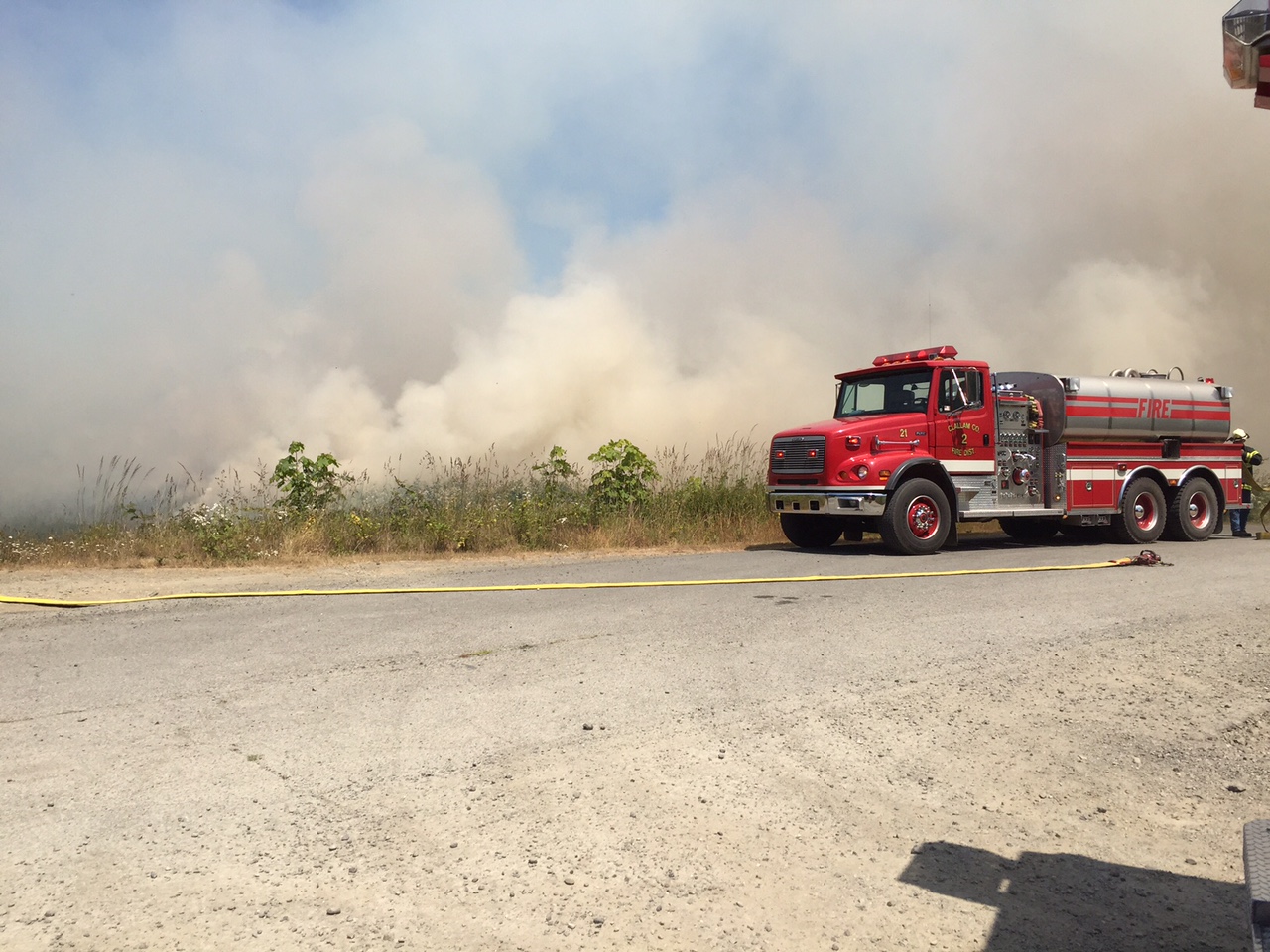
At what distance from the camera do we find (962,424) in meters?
14.6

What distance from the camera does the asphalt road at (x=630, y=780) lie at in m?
3.18

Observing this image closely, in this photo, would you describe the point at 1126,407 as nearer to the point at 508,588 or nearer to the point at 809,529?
the point at 809,529

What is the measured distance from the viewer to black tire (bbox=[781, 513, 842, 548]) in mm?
15133

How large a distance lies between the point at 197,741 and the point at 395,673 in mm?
1452

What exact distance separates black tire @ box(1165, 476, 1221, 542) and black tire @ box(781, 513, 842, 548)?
6045 millimetres

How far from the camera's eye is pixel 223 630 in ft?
24.6

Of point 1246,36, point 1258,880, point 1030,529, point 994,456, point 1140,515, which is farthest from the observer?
point 1030,529

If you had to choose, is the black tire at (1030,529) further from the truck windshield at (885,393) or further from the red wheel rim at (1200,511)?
the truck windshield at (885,393)

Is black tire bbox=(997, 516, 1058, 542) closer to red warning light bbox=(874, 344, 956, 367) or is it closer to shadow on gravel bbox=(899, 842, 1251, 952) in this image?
red warning light bbox=(874, 344, 956, 367)

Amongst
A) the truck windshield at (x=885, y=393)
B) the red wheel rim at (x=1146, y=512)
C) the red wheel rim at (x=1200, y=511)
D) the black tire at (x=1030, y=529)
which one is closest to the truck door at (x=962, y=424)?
the truck windshield at (x=885, y=393)

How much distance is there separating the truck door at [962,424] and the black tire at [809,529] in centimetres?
189

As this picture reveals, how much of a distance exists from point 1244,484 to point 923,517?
325 inches

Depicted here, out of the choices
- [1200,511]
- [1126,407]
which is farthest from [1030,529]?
[1126,407]

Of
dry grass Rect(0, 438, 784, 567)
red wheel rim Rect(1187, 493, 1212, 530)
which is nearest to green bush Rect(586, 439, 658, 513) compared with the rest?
dry grass Rect(0, 438, 784, 567)
